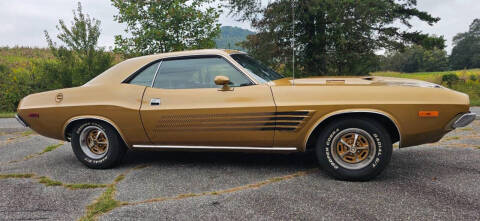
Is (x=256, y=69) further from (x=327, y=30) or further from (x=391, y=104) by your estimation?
(x=327, y=30)

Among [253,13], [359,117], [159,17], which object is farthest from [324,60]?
[359,117]

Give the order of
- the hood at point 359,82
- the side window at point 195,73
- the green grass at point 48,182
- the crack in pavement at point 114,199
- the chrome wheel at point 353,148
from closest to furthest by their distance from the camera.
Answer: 1. the crack in pavement at point 114,199
2. the chrome wheel at point 353,148
3. the hood at point 359,82
4. the green grass at point 48,182
5. the side window at point 195,73

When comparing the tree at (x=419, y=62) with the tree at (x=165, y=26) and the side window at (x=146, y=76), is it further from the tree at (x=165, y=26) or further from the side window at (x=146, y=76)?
the side window at (x=146, y=76)

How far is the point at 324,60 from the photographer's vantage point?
48.1ft

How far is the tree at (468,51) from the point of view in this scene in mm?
54341

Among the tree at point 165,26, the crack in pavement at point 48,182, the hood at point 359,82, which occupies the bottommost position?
the crack in pavement at point 48,182

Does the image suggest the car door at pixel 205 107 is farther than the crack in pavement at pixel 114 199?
Yes

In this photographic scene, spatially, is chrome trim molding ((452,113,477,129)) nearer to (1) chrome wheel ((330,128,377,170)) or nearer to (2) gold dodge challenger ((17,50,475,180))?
(2) gold dodge challenger ((17,50,475,180))

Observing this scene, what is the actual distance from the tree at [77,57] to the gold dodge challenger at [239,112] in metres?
9.59

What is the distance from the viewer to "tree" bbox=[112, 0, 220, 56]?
13.0 meters

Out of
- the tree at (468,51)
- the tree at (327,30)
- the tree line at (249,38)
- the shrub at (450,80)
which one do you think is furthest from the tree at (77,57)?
the tree at (468,51)

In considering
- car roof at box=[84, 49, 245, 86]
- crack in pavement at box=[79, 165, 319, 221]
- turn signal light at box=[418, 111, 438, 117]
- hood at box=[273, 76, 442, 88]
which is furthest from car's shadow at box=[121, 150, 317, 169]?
turn signal light at box=[418, 111, 438, 117]

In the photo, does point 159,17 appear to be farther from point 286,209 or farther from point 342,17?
point 286,209

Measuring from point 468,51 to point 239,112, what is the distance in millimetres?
67246
